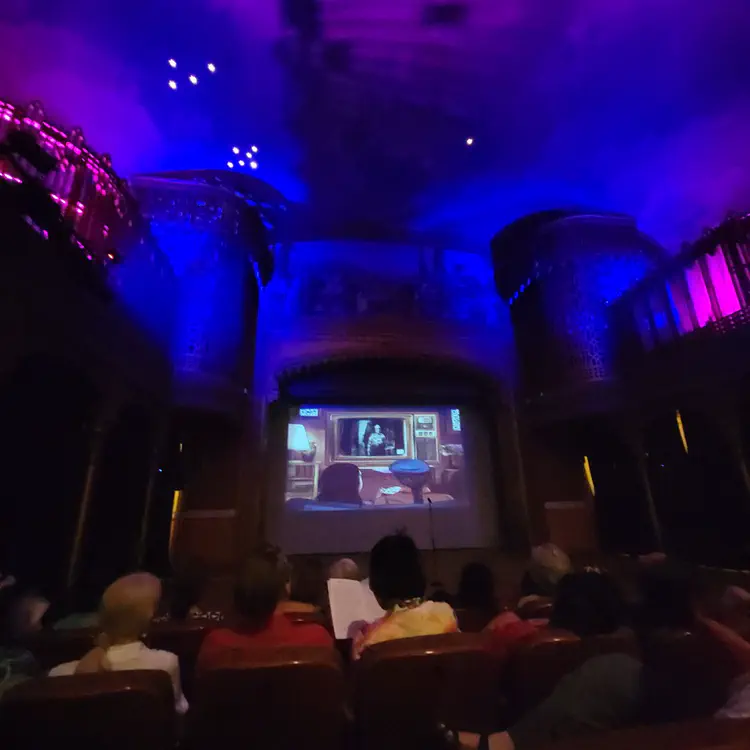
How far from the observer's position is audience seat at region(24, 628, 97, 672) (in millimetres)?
2307

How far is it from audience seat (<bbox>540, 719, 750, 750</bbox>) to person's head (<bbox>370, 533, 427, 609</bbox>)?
111 cm

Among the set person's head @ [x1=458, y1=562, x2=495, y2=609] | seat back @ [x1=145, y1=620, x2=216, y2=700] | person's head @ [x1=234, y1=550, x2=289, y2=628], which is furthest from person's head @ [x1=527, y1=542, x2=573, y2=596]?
seat back @ [x1=145, y1=620, x2=216, y2=700]

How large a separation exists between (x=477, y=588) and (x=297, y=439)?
578 centimetres

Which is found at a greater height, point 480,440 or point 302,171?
point 302,171

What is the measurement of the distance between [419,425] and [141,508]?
16.5ft

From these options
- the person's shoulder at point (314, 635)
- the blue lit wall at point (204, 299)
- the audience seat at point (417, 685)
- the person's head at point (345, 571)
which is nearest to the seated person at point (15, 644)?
the person's shoulder at point (314, 635)

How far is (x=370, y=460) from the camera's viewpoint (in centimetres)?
832

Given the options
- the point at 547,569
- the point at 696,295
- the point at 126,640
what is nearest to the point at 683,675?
the point at 547,569

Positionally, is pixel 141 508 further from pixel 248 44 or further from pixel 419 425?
pixel 248 44

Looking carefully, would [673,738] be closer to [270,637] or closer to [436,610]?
[436,610]

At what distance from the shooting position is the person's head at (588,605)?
200 cm

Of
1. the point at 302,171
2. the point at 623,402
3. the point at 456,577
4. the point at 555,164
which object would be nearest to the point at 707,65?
the point at 555,164

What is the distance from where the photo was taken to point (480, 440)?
360 inches

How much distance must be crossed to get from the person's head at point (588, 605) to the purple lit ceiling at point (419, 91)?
5841 mm
